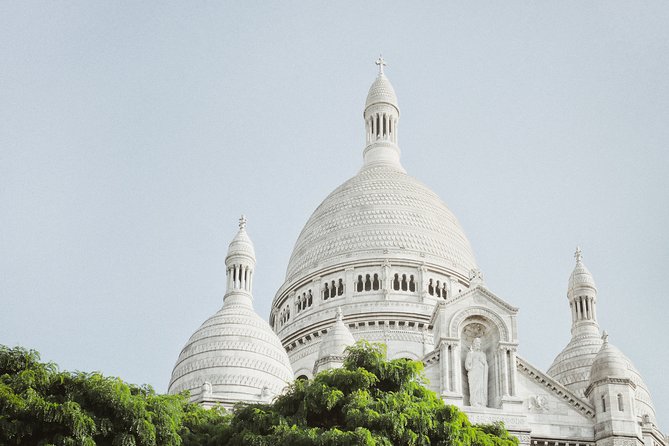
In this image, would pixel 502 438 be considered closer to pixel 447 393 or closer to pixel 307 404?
pixel 307 404

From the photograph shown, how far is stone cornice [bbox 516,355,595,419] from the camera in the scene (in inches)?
2037

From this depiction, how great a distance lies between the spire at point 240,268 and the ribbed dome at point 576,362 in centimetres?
1460

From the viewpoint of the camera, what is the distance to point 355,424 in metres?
36.9

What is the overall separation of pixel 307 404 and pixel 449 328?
15.6 meters

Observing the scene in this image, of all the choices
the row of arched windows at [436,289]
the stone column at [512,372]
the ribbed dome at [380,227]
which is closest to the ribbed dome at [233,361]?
the stone column at [512,372]

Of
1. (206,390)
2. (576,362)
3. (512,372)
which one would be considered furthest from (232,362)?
(576,362)

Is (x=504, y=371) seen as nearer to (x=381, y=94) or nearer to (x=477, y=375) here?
(x=477, y=375)

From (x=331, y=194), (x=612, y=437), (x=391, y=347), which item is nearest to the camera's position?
(x=612, y=437)

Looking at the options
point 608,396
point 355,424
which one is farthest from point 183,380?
point 355,424

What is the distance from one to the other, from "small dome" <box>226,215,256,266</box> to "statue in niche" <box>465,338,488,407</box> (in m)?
15.5

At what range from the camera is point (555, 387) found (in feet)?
171

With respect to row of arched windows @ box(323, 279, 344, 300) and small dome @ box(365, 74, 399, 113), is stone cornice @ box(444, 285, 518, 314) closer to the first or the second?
row of arched windows @ box(323, 279, 344, 300)

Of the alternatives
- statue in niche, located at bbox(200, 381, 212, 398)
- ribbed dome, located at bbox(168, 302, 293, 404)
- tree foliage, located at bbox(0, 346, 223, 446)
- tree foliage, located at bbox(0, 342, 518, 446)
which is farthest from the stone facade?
tree foliage, located at bbox(0, 346, 223, 446)

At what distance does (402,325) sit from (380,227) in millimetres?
7280
